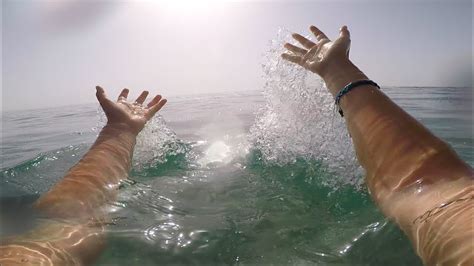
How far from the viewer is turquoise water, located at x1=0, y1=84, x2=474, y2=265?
228 cm

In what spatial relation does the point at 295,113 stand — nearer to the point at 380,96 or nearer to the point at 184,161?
the point at 184,161

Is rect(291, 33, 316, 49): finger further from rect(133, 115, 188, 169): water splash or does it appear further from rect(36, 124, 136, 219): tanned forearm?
rect(133, 115, 188, 169): water splash

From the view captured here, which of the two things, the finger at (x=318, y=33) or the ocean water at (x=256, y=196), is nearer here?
the ocean water at (x=256, y=196)

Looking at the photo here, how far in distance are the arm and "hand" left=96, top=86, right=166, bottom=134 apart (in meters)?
2.47

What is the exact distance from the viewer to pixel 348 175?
11.9 feet

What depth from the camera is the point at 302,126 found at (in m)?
4.59

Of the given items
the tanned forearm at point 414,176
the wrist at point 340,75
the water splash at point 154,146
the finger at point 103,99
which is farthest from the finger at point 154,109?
the tanned forearm at point 414,176

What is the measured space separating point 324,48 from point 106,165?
7.18ft

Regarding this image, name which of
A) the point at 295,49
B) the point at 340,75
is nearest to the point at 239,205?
the point at 340,75

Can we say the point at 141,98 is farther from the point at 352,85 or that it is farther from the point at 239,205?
the point at 352,85

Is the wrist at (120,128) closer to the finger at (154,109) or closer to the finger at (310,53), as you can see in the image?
the finger at (154,109)

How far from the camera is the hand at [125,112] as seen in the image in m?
4.27

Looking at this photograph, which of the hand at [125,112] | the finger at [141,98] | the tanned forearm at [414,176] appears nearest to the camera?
the tanned forearm at [414,176]

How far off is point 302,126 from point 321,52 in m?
1.38
